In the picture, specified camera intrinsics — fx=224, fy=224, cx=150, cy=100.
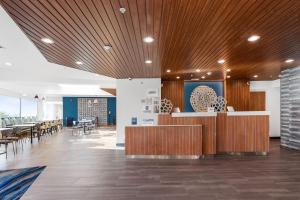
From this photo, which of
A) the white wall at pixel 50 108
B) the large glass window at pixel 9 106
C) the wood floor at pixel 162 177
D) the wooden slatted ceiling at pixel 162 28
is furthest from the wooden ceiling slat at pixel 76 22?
the white wall at pixel 50 108

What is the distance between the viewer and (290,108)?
7980 mm

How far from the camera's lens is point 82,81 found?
1123cm

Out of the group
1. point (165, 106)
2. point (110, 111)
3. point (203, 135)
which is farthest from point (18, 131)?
point (110, 111)

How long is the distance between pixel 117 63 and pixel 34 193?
3983 millimetres

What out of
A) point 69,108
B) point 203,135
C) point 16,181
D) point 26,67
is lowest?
point 16,181

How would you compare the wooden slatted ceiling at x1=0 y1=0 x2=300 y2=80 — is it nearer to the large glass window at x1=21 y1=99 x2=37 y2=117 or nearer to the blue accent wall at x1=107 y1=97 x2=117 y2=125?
the large glass window at x1=21 y1=99 x2=37 y2=117

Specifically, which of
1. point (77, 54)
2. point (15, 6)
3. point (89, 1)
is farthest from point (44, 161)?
point (89, 1)

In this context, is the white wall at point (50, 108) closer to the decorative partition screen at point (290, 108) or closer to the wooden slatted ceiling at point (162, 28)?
the wooden slatted ceiling at point (162, 28)

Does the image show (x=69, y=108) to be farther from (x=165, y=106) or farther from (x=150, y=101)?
(x=165, y=106)

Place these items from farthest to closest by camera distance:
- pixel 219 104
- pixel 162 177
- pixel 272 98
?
pixel 272 98 → pixel 219 104 → pixel 162 177

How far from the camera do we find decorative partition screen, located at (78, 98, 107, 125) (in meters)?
21.7

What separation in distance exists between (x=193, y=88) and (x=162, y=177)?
6213mm

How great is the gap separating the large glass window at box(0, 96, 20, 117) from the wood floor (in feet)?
27.4

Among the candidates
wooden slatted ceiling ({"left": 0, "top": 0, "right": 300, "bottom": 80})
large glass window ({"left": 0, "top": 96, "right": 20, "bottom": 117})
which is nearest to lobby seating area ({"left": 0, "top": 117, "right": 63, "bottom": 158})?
large glass window ({"left": 0, "top": 96, "right": 20, "bottom": 117})
